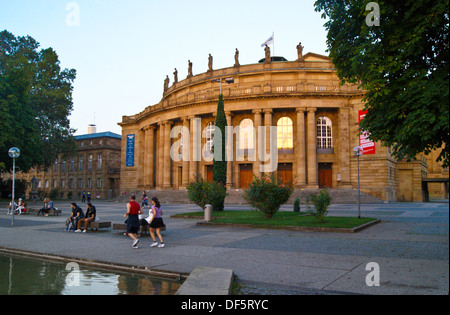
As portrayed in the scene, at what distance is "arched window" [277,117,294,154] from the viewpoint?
4881 centimetres

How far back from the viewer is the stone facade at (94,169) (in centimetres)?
7519

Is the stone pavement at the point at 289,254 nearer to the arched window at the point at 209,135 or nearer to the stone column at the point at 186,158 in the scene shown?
the stone column at the point at 186,158

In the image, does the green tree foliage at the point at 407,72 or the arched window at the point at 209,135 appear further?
the arched window at the point at 209,135

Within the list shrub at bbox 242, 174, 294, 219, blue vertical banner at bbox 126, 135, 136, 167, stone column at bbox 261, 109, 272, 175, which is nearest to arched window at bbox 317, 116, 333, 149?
stone column at bbox 261, 109, 272, 175

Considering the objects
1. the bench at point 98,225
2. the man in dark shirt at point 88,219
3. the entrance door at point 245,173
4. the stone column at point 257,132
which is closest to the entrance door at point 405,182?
the stone column at point 257,132

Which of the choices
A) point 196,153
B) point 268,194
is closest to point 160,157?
point 196,153

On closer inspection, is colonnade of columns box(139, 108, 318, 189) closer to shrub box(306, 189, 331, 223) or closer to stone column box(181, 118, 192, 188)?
stone column box(181, 118, 192, 188)

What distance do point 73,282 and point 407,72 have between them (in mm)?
9462

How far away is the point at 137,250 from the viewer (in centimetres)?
1155

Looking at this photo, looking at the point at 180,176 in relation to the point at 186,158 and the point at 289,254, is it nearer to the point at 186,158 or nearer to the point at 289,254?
the point at 186,158

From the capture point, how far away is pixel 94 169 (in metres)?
76.0

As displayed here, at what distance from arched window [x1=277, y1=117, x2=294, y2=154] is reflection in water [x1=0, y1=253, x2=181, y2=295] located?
4152cm

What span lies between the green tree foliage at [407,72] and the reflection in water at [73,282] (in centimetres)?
675

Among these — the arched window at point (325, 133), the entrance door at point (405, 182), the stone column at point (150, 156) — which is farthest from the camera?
the stone column at point (150, 156)
